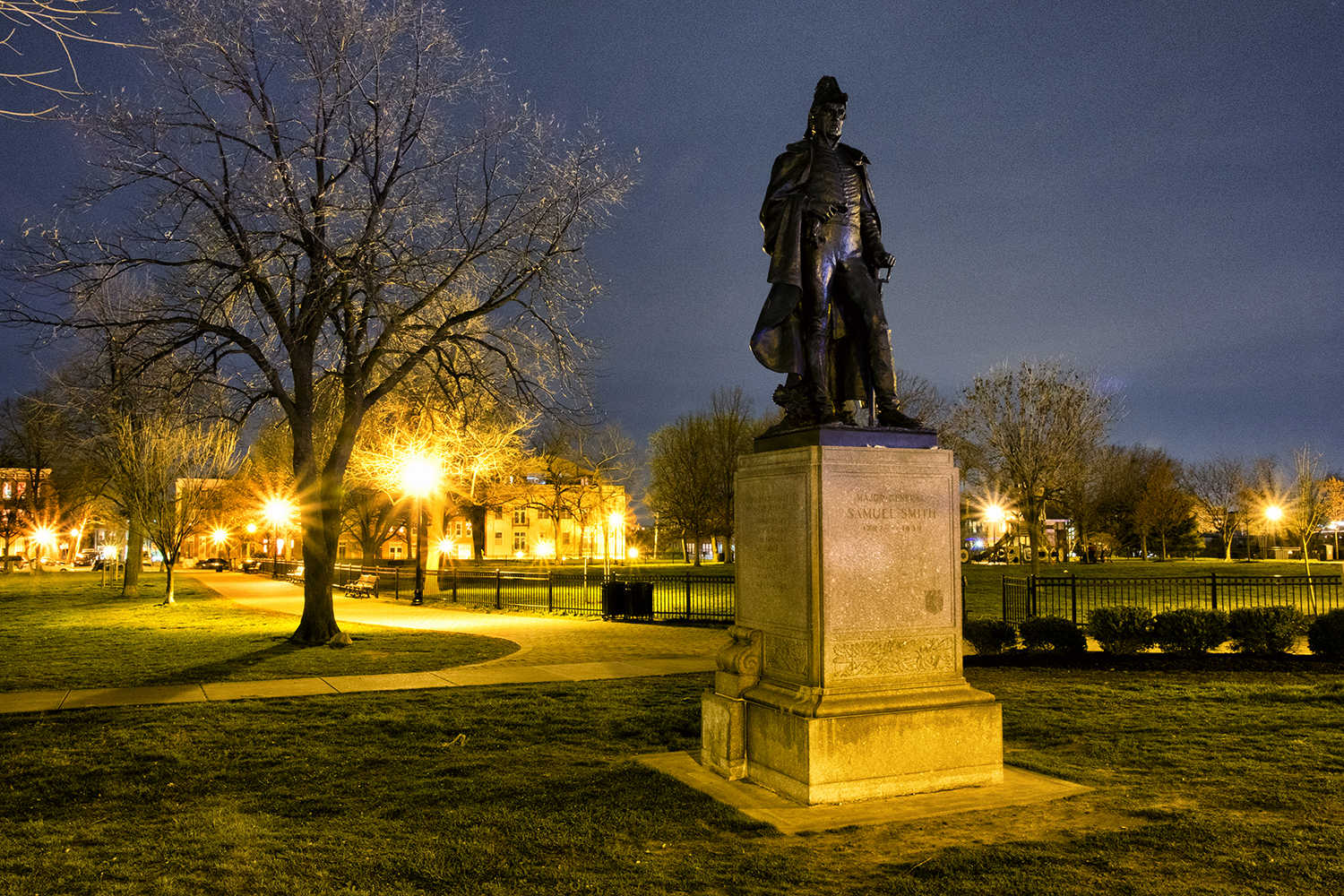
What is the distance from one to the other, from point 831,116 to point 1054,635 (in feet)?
31.3

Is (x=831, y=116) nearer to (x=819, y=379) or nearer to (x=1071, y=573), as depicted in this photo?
(x=819, y=379)

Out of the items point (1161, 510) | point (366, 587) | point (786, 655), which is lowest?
point (366, 587)

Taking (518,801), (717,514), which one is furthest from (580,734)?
(717,514)

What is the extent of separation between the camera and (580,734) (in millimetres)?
8617

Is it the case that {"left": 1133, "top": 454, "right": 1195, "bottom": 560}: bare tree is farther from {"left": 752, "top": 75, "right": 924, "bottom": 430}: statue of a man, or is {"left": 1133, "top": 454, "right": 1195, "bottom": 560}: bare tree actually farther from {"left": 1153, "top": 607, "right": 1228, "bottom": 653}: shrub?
{"left": 752, "top": 75, "right": 924, "bottom": 430}: statue of a man

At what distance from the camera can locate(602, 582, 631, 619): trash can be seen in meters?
22.8

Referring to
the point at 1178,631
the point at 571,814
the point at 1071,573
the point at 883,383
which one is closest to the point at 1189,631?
the point at 1178,631

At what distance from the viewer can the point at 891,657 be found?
20.4ft

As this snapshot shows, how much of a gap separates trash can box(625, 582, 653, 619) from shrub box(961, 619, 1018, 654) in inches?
379

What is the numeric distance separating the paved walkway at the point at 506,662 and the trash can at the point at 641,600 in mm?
965

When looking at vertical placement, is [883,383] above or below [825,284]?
below

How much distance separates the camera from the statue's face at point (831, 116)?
7.04 metres

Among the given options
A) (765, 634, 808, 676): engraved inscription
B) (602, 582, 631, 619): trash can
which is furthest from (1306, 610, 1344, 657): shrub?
(602, 582, 631, 619): trash can

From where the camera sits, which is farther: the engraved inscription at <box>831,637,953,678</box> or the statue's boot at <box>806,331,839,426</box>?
the statue's boot at <box>806,331,839,426</box>
